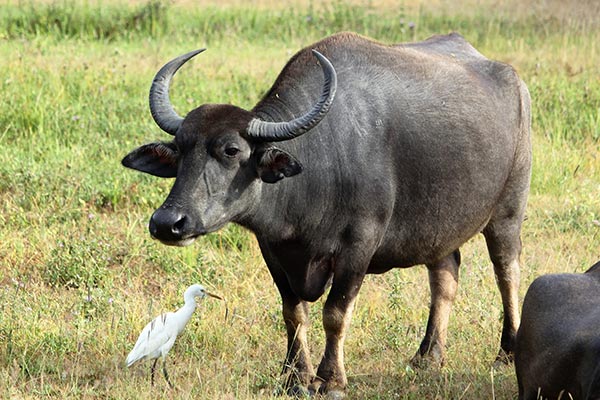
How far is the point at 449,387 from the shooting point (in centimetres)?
574

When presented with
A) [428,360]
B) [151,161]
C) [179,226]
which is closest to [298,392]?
[428,360]

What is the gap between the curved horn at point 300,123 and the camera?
5.32m

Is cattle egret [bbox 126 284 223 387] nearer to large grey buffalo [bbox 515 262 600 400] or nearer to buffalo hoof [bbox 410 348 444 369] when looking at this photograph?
buffalo hoof [bbox 410 348 444 369]

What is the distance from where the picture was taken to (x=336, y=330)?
5820 mm

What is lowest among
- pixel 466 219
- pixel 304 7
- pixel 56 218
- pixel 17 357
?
pixel 304 7

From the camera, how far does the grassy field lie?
605 cm

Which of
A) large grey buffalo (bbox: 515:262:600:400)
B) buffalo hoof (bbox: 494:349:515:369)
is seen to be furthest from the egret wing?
buffalo hoof (bbox: 494:349:515:369)

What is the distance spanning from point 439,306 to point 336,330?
106cm

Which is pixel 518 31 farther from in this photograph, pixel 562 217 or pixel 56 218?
pixel 56 218

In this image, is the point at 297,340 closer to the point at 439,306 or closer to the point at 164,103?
the point at 439,306

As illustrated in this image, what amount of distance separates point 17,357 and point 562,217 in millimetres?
4270

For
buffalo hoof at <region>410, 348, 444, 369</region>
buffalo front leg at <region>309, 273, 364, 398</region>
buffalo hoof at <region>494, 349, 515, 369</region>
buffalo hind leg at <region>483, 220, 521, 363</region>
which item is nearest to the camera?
buffalo front leg at <region>309, 273, 364, 398</region>

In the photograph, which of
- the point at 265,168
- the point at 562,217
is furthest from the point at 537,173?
the point at 265,168

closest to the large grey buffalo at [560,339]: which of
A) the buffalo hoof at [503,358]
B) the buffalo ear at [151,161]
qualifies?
the buffalo hoof at [503,358]
